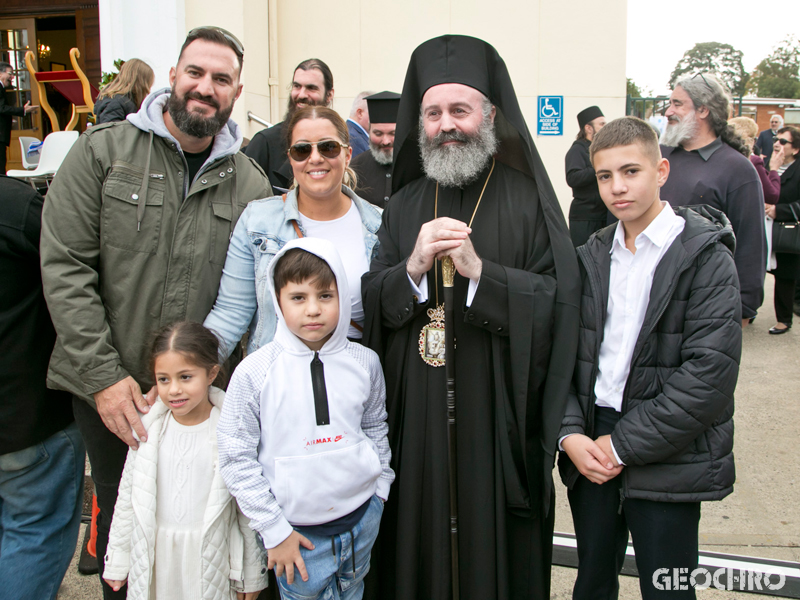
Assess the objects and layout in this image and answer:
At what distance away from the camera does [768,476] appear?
13.3 feet

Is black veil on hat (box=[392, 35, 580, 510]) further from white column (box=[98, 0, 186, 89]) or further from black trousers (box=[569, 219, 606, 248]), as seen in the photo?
white column (box=[98, 0, 186, 89])

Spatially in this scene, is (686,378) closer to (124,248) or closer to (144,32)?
(124,248)

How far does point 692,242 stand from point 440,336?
990mm

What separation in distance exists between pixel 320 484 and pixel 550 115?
8402 mm

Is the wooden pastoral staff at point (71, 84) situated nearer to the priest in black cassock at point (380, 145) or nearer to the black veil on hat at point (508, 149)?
the priest in black cassock at point (380, 145)

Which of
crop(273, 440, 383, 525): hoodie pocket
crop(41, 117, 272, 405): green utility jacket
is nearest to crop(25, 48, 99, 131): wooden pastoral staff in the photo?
crop(41, 117, 272, 405): green utility jacket

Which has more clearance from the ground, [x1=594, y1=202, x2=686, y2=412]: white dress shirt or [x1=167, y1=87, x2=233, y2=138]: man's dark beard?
[x1=167, y1=87, x2=233, y2=138]: man's dark beard

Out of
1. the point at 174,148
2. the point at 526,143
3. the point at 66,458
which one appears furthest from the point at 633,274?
the point at 66,458

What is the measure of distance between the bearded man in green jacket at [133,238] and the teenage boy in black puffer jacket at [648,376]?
1536 mm

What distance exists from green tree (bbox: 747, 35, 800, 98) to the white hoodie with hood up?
68236mm

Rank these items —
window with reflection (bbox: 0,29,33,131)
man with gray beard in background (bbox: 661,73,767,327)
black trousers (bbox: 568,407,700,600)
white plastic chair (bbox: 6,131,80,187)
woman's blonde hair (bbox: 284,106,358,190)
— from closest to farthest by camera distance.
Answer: black trousers (bbox: 568,407,700,600) → woman's blonde hair (bbox: 284,106,358,190) → man with gray beard in background (bbox: 661,73,767,327) → white plastic chair (bbox: 6,131,80,187) → window with reflection (bbox: 0,29,33,131)

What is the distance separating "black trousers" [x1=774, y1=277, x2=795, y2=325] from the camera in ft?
22.5

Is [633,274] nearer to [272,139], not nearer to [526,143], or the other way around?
[526,143]

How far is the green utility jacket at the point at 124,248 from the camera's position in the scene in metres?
2.29
